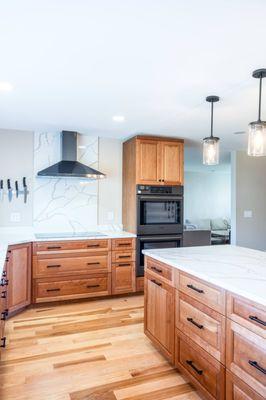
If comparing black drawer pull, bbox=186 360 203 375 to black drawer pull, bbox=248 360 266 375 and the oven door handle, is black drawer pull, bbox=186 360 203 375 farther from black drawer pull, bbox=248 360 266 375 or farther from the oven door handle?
the oven door handle

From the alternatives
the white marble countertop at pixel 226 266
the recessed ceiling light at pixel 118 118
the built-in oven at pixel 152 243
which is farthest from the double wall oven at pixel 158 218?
the white marble countertop at pixel 226 266

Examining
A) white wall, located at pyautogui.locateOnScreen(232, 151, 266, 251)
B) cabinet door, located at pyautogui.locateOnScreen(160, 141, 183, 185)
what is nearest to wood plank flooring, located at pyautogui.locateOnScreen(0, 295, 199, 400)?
cabinet door, located at pyautogui.locateOnScreen(160, 141, 183, 185)

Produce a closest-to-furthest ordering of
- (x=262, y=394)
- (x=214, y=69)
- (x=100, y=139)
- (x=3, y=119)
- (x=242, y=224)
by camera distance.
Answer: (x=262, y=394) < (x=214, y=69) < (x=3, y=119) < (x=100, y=139) < (x=242, y=224)

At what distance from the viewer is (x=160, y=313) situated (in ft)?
7.79

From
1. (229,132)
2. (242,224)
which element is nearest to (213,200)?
(242,224)

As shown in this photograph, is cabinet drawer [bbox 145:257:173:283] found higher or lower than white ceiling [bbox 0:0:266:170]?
lower

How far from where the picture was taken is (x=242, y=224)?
5.46 meters

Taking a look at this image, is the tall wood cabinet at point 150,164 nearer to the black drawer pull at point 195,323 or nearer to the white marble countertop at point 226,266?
the white marble countertop at point 226,266

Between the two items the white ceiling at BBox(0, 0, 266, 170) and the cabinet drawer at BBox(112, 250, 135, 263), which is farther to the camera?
the cabinet drawer at BBox(112, 250, 135, 263)

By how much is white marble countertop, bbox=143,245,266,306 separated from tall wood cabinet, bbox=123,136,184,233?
1599mm

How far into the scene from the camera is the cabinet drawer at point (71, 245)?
3553 mm

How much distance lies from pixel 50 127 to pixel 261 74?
8.73 feet

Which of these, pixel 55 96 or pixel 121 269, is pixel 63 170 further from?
pixel 121 269

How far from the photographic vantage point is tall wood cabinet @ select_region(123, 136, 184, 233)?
4043 mm
